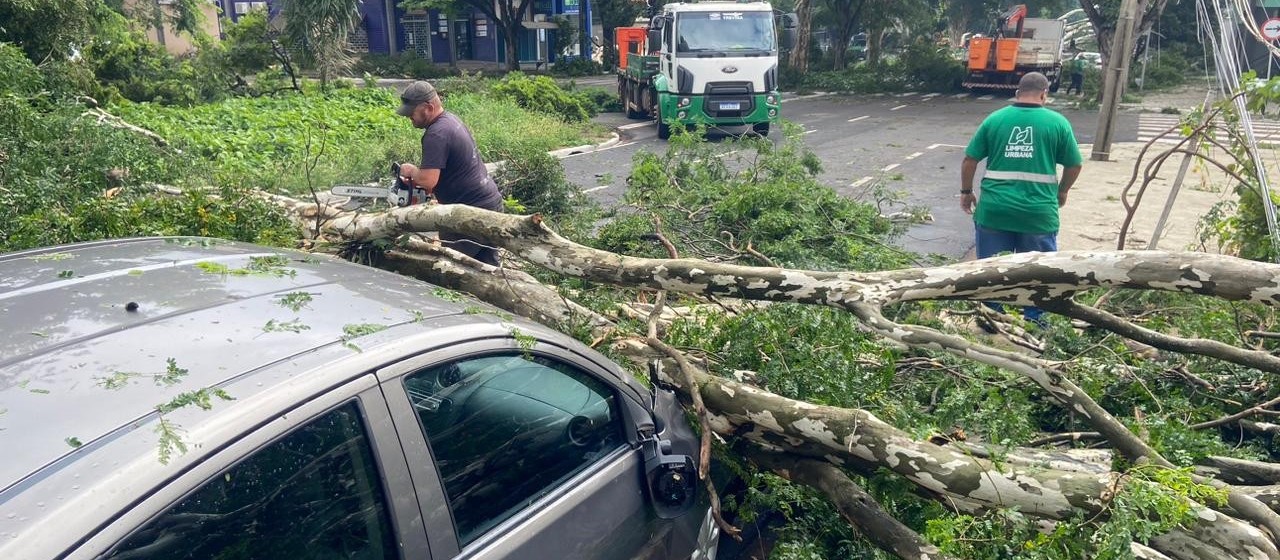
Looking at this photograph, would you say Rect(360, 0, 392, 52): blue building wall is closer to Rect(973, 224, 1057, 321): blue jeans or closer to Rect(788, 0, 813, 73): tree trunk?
Rect(788, 0, 813, 73): tree trunk

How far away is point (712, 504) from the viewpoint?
10.0 ft

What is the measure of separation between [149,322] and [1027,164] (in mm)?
5456

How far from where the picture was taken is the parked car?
1.56m

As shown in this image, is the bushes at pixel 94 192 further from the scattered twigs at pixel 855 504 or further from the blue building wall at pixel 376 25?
the blue building wall at pixel 376 25

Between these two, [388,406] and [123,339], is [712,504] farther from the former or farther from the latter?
[123,339]

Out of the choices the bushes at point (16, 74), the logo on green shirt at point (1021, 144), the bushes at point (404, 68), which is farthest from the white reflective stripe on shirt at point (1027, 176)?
the bushes at point (404, 68)

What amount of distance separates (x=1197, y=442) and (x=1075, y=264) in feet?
2.83

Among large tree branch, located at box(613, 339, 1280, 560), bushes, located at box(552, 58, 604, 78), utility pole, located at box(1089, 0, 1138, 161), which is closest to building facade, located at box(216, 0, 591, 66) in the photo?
bushes, located at box(552, 58, 604, 78)

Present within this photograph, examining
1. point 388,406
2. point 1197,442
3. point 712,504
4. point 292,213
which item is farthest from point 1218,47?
point 388,406

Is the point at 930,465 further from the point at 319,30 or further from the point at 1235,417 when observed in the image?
the point at 319,30

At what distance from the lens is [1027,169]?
238 inches

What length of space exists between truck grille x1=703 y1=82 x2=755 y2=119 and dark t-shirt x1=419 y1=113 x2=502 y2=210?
1186 centimetres

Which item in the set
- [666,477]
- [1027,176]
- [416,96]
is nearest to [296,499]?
[666,477]

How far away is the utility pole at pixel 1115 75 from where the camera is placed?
13609mm
